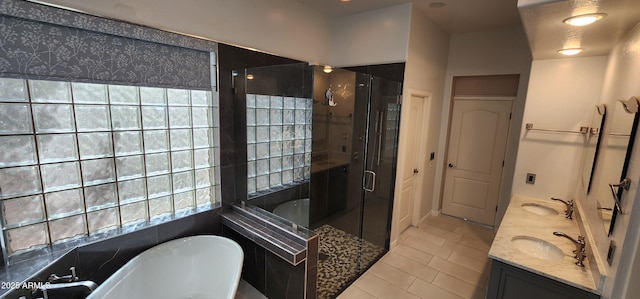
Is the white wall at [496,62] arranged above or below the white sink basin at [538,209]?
above

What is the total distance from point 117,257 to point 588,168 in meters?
3.95

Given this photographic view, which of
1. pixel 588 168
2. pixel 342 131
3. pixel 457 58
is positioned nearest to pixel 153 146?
pixel 342 131

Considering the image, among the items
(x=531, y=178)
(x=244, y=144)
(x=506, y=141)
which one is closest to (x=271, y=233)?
(x=244, y=144)

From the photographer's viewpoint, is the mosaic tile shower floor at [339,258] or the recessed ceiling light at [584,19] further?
the mosaic tile shower floor at [339,258]

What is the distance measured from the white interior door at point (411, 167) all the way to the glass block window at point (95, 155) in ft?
7.86

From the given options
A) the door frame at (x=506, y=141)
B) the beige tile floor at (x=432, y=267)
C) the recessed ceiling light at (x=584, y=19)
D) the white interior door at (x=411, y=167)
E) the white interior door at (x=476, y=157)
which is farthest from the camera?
the white interior door at (x=476, y=157)

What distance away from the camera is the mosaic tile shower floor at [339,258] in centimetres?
258

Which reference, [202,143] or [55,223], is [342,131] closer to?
[202,143]

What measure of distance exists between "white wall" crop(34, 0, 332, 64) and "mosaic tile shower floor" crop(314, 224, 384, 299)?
230 cm

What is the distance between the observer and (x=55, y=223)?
1.77 m

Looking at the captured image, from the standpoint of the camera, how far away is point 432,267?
2.93 metres

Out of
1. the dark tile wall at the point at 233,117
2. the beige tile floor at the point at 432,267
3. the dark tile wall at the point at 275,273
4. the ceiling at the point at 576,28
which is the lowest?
the beige tile floor at the point at 432,267

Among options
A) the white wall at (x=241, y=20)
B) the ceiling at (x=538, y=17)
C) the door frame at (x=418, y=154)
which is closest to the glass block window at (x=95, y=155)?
the white wall at (x=241, y=20)

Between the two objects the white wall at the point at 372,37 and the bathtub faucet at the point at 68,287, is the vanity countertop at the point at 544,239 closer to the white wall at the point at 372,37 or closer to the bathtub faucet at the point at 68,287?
the white wall at the point at 372,37
